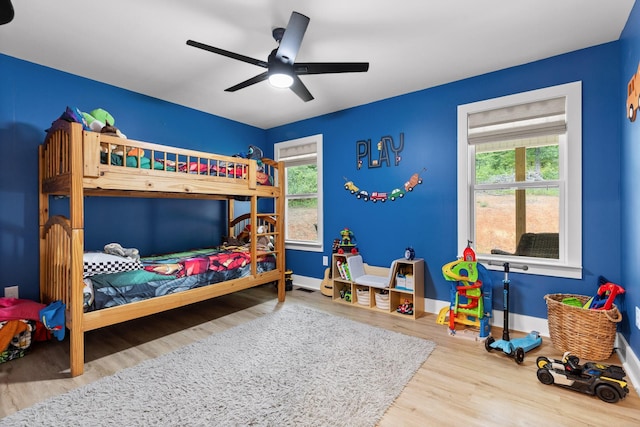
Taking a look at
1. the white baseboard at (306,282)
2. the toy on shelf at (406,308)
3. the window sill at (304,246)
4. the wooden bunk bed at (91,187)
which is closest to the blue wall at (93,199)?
the wooden bunk bed at (91,187)

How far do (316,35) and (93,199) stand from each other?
272 centimetres

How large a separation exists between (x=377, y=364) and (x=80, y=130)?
2.62 m

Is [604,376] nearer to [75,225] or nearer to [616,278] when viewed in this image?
[616,278]

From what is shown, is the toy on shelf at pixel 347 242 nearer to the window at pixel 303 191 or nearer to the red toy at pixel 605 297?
the window at pixel 303 191

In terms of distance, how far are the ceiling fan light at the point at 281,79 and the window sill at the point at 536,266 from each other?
2.42m

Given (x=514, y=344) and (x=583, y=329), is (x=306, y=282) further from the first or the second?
(x=583, y=329)

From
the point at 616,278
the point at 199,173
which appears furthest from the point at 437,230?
the point at 199,173

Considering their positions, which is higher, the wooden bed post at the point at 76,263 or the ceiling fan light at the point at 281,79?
the ceiling fan light at the point at 281,79

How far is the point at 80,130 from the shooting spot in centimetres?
197

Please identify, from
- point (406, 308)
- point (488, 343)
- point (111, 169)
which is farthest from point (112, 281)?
point (488, 343)

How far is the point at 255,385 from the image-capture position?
1857 mm

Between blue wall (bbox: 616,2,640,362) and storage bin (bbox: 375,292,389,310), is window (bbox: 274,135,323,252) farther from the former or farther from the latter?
blue wall (bbox: 616,2,640,362)

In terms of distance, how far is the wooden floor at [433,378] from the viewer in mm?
1583

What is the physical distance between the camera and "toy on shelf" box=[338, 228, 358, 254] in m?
3.73
